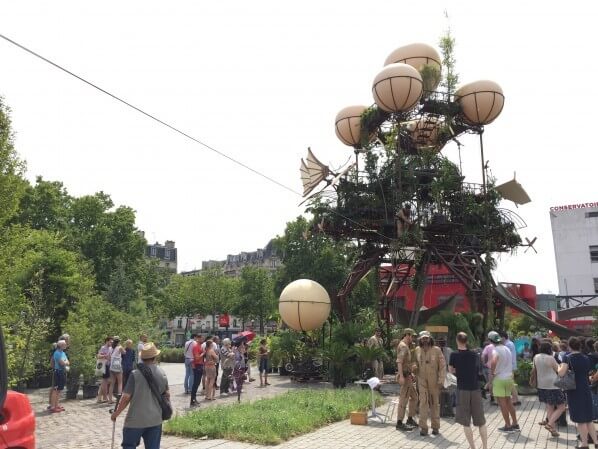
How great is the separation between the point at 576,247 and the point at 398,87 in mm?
57693

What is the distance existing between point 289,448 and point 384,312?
49.7 feet

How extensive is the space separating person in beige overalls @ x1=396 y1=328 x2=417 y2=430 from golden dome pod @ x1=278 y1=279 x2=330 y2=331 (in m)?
9.79

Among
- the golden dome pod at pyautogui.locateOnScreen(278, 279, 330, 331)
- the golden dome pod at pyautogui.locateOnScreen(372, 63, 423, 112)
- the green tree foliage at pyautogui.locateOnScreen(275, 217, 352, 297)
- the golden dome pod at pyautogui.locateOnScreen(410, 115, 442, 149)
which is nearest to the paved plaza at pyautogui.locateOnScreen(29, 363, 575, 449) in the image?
the golden dome pod at pyautogui.locateOnScreen(278, 279, 330, 331)

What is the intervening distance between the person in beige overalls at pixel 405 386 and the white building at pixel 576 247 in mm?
64283

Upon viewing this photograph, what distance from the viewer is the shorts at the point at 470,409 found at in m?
8.43

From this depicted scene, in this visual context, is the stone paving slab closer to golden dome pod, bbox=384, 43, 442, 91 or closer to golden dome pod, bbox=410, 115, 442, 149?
golden dome pod, bbox=410, 115, 442, 149

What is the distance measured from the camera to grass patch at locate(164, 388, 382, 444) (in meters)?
9.47

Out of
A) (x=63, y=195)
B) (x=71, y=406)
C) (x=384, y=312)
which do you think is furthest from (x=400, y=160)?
(x=63, y=195)

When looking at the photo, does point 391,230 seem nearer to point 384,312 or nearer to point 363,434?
point 384,312

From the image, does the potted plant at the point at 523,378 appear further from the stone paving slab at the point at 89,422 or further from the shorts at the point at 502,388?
the stone paving slab at the point at 89,422

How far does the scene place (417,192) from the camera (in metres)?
21.4

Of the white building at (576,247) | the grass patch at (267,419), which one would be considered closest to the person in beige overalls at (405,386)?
the grass patch at (267,419)

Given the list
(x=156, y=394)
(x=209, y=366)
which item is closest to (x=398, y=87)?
(x=209, y=366)

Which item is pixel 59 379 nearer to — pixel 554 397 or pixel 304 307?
pixel 304 307
